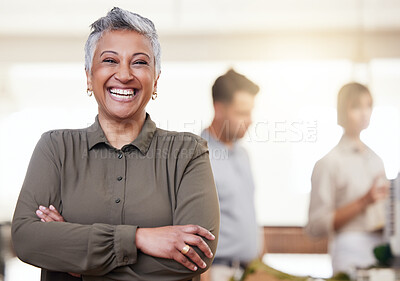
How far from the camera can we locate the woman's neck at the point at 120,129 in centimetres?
145

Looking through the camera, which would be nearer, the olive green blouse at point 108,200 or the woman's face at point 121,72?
the olive green blouse at point 108,200

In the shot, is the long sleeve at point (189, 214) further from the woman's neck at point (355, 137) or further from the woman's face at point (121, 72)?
the woman's neck at point (355, 137)

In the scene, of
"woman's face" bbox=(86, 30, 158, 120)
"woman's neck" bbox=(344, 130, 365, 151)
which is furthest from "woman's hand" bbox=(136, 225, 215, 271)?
"woman's neck" bbox=(344, 130, 365, 151)

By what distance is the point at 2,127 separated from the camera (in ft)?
11.1

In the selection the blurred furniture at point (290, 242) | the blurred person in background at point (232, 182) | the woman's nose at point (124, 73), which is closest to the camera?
the woman's nose at point (124, 73)

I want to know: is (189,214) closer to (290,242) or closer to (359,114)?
(290,242)

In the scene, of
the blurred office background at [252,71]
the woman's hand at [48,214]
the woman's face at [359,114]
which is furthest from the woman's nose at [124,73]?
the woman's face at [359,114]

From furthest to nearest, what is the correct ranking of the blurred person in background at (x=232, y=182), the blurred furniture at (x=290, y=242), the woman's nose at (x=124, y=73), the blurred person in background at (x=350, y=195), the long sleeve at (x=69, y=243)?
the blurred furniture at (x=290, y=242) → the blurred person in background at (x=350, y=195) → the blurred person in background at (x=232, y=182) → the woman's nose at (x=124, y=73) → the long sleeve at (x=69, y=243)

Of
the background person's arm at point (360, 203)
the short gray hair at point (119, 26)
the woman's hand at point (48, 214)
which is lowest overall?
the background person's arm at point (360, 203)

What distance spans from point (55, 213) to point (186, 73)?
1987 millimetres

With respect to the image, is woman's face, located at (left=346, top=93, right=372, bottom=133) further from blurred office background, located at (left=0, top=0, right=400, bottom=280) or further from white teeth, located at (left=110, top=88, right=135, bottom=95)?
white teeth, located at (left=110, top=88, right=135, bottom=95)

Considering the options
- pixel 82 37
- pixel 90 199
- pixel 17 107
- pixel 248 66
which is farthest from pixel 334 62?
pixel 90 199

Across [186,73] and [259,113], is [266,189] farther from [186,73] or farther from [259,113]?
[186,73]

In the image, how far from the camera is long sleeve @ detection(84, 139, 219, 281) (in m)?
1.29
